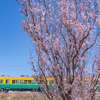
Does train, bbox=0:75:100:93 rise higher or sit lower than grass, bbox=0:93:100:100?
higher

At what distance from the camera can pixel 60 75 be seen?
5.37 m

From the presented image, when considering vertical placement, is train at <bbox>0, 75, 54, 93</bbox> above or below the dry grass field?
above

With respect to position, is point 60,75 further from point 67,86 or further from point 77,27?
point 77,27

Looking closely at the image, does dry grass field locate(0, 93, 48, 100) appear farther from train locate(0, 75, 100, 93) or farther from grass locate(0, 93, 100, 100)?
train locate(0, 75, 100, 93)

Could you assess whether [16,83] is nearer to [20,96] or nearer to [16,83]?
[16,83]

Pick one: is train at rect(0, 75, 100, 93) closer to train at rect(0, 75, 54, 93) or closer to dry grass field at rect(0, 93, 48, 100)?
train at rect(0, 75, 54, 93)

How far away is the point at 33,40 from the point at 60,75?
157cm

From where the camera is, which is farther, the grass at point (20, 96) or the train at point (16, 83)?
the train at point (16, 83)

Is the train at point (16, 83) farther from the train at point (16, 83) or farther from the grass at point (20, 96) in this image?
the grass at point (20, 96)

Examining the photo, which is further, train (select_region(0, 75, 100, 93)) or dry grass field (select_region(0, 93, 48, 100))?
train (select_region(0, 75, 100, 93))

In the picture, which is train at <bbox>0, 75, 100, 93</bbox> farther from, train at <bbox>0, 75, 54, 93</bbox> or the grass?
the grass

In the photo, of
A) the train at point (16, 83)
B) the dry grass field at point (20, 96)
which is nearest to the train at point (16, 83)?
the train at point (16, 83)

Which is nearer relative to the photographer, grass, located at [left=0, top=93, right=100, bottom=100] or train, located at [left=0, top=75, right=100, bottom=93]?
grass, located at [left=0, top=93, right=100, bottom=100]

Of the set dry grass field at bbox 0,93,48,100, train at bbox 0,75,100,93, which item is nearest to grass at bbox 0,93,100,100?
dry grass field at bbox 0,93,48,100
